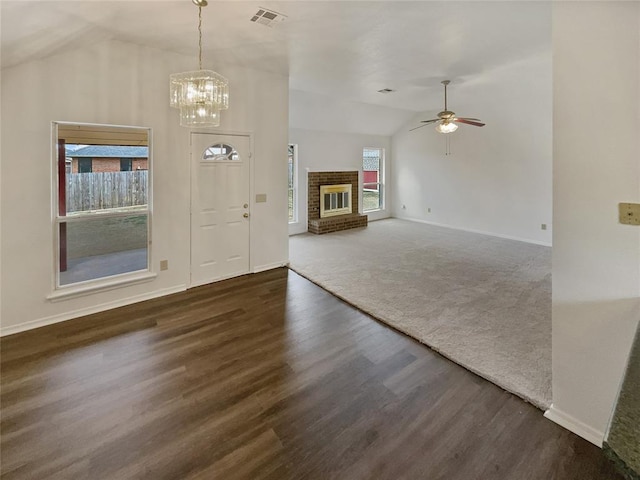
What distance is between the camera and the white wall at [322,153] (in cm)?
765

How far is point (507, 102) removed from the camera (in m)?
6.34

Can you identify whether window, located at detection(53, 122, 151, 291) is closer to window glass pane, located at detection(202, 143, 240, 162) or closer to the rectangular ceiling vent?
window glass pane, located at detection(202, 143, 240, 162)

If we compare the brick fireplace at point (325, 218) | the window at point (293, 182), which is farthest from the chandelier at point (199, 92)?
the brick fireplace at point (325, 218)

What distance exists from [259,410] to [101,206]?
288 cm

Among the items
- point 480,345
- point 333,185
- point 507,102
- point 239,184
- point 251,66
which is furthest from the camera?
point 333,185

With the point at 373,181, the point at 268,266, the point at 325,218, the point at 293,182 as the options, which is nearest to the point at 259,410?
the point at 268,266

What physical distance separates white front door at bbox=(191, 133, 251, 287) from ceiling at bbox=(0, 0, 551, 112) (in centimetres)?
101

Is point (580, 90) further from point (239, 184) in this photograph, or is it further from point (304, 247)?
point (304, 247)

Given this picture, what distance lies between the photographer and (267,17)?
287cm

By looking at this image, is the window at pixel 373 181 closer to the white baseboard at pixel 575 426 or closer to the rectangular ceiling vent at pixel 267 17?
the rectangular ceiling vent at pixel 267 17

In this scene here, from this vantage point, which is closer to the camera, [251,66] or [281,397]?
[281,397]

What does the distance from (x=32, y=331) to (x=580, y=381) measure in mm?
4396

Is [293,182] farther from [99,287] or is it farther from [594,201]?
[594,201]

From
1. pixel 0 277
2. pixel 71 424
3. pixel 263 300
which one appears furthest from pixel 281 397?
pixel 0 277
